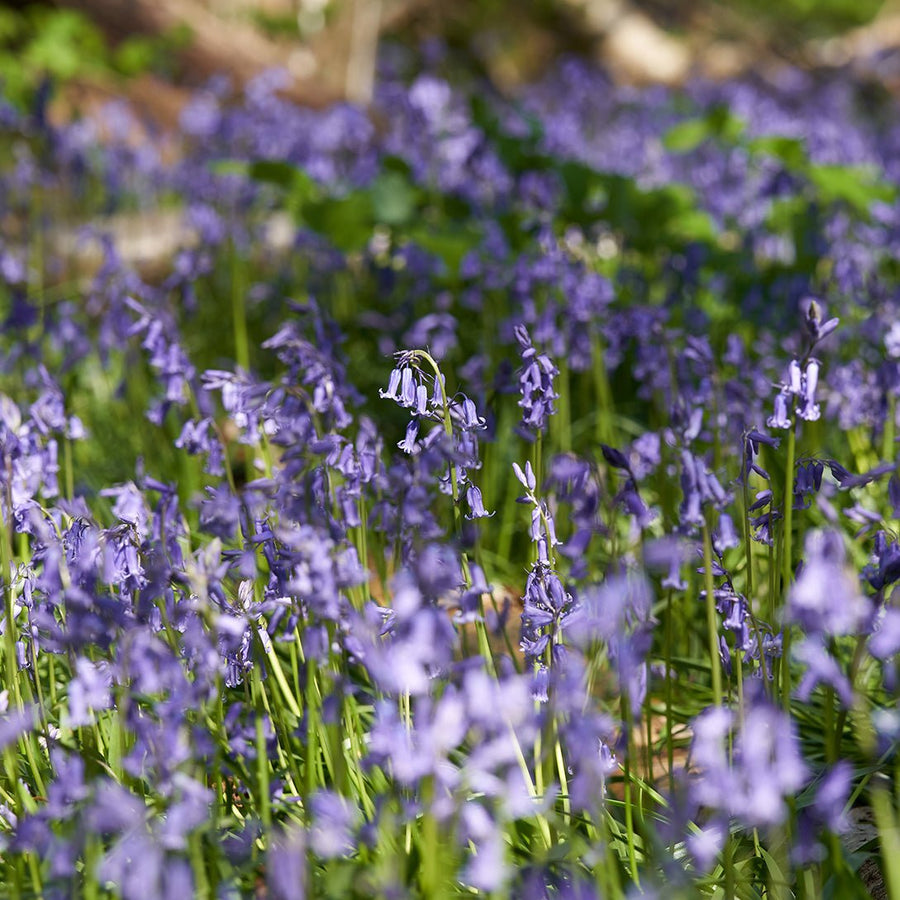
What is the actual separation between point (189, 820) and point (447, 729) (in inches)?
14.5

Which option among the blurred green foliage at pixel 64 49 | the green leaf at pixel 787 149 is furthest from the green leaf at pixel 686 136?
the blurred green foliage at pixel 64 49

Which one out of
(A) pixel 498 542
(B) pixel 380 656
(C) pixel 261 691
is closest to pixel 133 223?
(A) pixel 498 542

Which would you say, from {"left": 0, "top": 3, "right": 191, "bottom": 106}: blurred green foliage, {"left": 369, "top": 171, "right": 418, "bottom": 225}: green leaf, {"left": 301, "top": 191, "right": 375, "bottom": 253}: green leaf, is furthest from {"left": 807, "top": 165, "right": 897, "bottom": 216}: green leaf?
{"left": 0, "top": 3, "right": 191, "bottom": 106}: blurred green foliage

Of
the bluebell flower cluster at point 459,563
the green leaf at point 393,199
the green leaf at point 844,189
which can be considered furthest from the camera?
the green leaf at point 844,189

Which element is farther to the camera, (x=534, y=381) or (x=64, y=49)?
(x=64, y=49)

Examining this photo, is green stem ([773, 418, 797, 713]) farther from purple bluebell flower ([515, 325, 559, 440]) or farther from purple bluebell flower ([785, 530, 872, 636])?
purple bluebell flower ([785, 530, 872, 636])

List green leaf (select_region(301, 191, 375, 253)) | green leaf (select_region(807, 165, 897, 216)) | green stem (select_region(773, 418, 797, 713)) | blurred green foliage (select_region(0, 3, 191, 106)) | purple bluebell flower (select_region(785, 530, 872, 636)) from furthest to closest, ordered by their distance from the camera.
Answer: blurred green foliage (select_region(0, 3, 191, 106)), green leaf (select_region(807, 165, 897, 216)), green leaf (select_region(301, 191, 375, 253)), green stem (select_region(773, 418, 797, 713)), purple bluebell flower (select_region(785, 530, 872, 636))

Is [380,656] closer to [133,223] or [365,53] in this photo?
[133,223]

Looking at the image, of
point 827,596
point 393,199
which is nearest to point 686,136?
point 393,199

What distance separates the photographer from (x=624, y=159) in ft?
27.2

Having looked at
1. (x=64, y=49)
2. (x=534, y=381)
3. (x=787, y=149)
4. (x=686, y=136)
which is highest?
(x=64, y=49)

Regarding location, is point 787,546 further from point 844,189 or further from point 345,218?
point 844,189

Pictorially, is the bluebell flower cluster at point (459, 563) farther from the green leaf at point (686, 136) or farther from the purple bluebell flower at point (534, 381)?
the green leaf at point (686, 136)

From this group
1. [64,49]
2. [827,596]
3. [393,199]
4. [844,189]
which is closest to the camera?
[827,596]
